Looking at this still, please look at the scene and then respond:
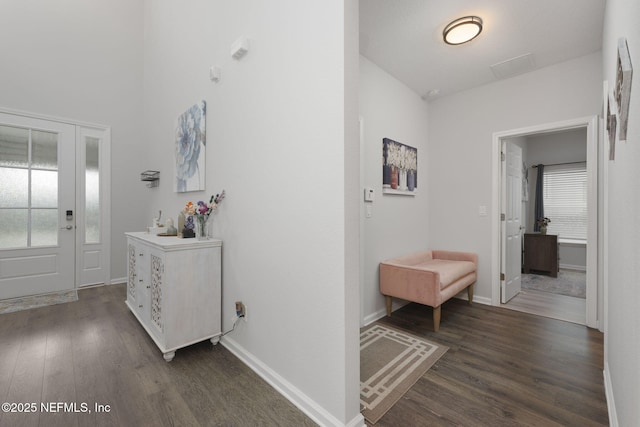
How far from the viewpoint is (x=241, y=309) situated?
2.00 metres

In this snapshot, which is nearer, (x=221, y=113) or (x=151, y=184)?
(x=221, y=113)

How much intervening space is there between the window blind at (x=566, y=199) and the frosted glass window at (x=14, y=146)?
8.48 m

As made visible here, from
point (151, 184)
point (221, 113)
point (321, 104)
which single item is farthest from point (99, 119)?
point (321, 104)

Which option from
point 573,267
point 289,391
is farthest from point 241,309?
point 573,267

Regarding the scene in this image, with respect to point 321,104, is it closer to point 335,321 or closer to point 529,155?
point 335,321

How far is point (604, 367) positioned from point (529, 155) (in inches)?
199

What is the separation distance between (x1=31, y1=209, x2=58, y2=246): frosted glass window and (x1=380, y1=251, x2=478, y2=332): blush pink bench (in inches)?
165

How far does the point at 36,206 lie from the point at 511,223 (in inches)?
236

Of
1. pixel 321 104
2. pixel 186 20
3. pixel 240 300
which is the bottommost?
pixel 240 300

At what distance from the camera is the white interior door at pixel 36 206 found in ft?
10.7

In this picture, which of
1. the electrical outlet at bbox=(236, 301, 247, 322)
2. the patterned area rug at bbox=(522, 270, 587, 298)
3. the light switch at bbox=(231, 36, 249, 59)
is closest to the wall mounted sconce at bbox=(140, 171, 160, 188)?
the light switch at bbox=(231, 36, 249, 59)

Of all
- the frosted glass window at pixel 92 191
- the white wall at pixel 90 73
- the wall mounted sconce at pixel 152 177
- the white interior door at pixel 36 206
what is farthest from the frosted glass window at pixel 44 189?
the wall mounted sconce at pixel 152 177

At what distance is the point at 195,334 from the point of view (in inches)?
80.2

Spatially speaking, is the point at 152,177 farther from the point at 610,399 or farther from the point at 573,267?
the point at 573,267
